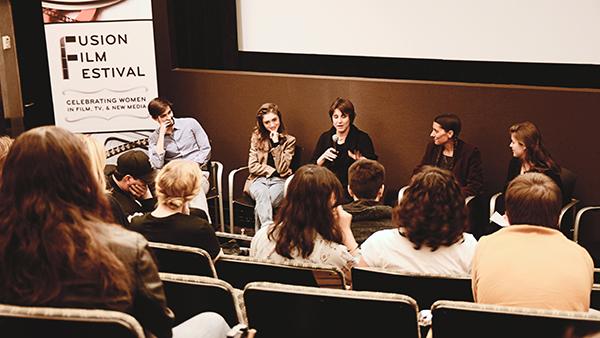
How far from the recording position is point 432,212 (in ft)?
10.6

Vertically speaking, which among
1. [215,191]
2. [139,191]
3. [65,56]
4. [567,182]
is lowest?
[215,191]

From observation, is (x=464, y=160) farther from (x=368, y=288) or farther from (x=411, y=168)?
(x=368, y=288)

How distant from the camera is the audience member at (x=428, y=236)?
3.21 meters

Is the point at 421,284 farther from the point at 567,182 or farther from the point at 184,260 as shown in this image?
the point at 567,182

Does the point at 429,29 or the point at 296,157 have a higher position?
the point at 429,29

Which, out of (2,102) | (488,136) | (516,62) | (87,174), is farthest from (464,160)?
(2,102)

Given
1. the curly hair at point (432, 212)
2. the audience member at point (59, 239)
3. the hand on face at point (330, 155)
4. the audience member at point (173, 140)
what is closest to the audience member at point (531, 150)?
the hand on face at point (330, 155)

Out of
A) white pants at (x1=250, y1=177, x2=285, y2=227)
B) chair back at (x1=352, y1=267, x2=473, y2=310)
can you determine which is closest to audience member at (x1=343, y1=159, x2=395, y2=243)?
chair back at (x1=352, y1=267, x2=473, y2=310)

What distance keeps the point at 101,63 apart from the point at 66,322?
4533 millimetres

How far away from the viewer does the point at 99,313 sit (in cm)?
205

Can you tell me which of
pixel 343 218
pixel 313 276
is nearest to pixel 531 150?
pixel 343 218

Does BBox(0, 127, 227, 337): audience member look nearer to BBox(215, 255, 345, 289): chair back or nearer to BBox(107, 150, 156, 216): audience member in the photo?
BBox(215, 255, 345, 289): chair back

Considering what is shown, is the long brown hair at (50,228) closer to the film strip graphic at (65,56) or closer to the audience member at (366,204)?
the audience member at (366,204)

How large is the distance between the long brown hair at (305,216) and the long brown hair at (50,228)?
1.33 meters
